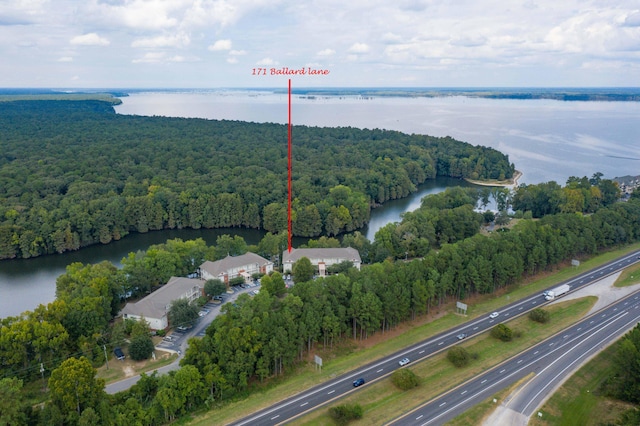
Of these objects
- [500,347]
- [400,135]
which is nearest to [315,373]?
Answer: [500,347]

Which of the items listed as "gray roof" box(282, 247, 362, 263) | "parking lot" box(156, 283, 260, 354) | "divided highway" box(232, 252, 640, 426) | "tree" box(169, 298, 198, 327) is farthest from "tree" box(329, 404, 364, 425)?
"gray roof" box(282, 247, 362, 263)

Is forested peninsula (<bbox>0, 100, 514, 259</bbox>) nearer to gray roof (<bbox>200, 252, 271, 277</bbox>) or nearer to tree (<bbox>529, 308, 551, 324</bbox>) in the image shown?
gray roof (<bbox>200, 252, 271, 277</bbox>)

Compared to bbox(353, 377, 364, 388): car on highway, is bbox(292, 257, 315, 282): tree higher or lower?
higher

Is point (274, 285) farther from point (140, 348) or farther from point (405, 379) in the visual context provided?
point (405, 379)

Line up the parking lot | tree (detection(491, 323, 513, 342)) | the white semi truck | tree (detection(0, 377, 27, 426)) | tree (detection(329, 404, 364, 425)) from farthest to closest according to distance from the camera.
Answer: the white semi truck → tree (detection(491, 323, 513, 342)) → the parking lot → tree (detection(329, 404, 364, 425)) → tree (detection(0, 377, 27, 426))

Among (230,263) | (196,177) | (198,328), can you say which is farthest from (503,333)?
(196,177)

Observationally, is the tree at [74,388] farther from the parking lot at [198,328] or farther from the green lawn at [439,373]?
the green lawn at [439,373]

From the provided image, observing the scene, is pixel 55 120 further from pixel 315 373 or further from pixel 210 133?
pixel 315 373
